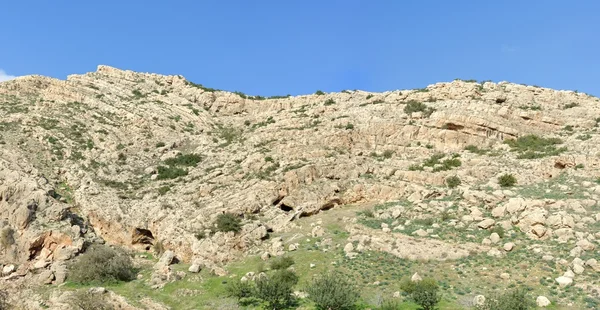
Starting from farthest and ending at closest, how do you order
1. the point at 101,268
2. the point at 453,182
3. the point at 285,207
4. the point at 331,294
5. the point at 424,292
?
1. the point at 285,207
2. the point at 453,182
3. the point at 101,268
4. the point at 331,294
5. the point at 424,292

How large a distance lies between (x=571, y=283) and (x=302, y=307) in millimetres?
12715

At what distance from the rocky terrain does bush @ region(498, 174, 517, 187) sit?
56 centimetres

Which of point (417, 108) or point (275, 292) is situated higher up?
point (417, 108)

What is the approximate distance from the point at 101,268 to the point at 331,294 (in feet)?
48.0

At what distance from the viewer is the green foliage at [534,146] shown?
117 feet

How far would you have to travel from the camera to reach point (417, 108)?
148 ft

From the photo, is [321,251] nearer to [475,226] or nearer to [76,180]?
[475,226]

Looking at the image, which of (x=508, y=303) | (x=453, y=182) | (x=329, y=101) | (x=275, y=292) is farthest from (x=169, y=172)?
(x=508, y=303)

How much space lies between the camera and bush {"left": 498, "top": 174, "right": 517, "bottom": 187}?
104ft

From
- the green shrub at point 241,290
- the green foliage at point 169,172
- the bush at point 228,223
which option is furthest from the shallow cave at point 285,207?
the green foliage at point 169,172

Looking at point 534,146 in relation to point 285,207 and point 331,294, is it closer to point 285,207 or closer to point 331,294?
point 285,207

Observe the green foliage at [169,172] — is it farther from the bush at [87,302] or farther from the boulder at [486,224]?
the boulder at [486,224]

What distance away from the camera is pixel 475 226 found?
2720 cm

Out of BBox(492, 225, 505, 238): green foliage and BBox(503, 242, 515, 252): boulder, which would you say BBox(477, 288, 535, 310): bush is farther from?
BBox(492, 225, 505, 238): green foliage
